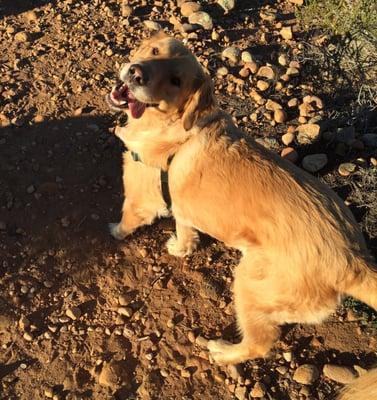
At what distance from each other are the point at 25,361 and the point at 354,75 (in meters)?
4.25

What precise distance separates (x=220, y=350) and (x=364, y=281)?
1341 mm

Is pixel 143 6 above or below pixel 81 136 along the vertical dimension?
above

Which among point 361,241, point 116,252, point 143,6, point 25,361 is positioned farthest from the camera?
point 143,6

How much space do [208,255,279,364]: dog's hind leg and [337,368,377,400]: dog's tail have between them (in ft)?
2.23

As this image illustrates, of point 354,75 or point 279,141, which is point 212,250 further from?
point 354,75

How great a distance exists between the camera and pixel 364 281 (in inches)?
113

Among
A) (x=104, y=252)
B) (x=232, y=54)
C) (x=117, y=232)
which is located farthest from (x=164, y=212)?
(x=232, y=54)

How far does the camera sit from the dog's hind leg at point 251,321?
3248mm

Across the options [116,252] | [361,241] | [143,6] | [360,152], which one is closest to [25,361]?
Result: [116,252]

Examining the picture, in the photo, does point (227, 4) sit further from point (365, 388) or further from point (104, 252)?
point (365, 388)

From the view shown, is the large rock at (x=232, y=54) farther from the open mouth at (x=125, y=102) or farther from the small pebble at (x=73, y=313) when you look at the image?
the small pebble at (x=73, y=313)

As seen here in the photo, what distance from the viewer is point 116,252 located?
4.19 metres

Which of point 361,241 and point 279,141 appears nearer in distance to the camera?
point 361,241

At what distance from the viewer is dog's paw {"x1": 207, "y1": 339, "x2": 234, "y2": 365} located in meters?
3.63
